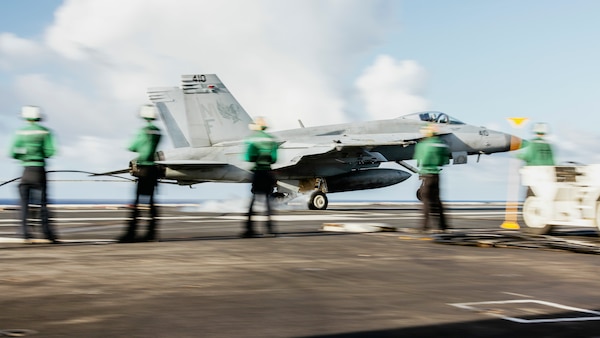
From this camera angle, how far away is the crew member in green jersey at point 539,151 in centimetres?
1397

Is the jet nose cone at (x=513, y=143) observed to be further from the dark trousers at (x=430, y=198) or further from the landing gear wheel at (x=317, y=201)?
the dark trousers at (x=430, y=198)

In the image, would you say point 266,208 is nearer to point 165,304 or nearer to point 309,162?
point 165,304

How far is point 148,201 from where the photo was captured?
11.3m

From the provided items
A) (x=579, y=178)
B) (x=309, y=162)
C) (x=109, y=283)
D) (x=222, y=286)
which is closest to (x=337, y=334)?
(x=222, y=286)

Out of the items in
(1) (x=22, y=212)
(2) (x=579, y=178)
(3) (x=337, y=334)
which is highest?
(2) (x=579, y=178)

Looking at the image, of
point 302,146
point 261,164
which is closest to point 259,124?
point 261,164

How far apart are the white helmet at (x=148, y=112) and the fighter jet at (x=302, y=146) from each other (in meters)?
14.7

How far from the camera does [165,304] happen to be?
200 inches

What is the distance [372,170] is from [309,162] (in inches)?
110

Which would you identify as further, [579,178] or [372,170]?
[372,170]

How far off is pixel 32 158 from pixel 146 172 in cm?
173

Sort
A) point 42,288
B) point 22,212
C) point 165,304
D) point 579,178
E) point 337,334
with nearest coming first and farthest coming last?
point 337,334 → point 165,304 → point 42,288 → point 22,212 → point 579,178

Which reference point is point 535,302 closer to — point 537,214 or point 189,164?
point 537,214

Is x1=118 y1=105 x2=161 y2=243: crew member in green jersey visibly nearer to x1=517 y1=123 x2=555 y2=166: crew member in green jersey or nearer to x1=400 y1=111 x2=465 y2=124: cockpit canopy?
x1=517 y1=123 x2=555 y2=166: crew member in green jersey
